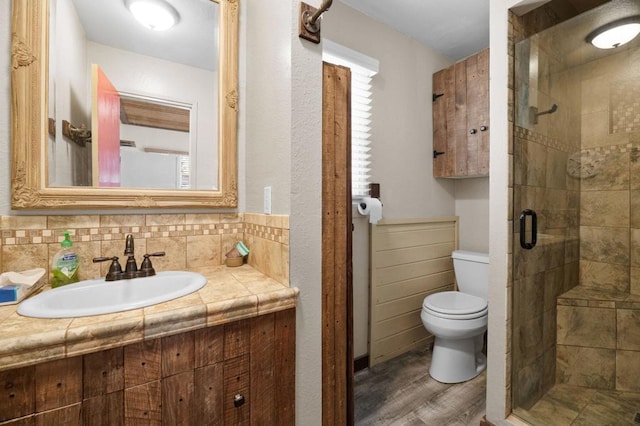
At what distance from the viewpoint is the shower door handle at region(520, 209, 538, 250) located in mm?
1385

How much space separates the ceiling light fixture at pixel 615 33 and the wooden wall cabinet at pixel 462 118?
1.81 ft

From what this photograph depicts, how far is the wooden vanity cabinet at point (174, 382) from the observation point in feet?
2.01

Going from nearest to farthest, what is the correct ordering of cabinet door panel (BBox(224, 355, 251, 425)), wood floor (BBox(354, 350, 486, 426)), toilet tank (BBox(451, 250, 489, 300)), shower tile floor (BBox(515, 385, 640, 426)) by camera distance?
cabinet door panel (BBox(224, 355, 251, 425)), shower tile floor (BBox(515, 385, 640, 426)), wood floor (BBox(354, 350, 486, 426)), toilet tank (BBox(451, 250, 489, 300))

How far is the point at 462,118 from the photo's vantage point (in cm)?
204

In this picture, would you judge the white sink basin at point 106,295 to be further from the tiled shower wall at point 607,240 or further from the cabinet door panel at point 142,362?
the tiled shower wall at point 607,240

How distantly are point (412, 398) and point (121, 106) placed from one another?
2.15 m

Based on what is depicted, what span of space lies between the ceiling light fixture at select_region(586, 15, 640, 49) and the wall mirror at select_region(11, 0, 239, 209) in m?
2.07

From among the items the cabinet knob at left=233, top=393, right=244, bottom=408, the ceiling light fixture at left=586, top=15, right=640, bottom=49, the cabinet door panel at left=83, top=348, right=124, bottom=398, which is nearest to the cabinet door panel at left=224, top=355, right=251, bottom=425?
the cabinet knob at left=233, top=393, right=244, bottom=408

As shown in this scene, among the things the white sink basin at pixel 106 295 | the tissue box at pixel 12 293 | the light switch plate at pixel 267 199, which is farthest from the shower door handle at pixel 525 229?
the tissue box at pixel 12 293

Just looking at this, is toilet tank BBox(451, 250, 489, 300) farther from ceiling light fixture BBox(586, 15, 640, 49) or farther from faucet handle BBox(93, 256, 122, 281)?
faucet handle BBox(93, 256, 122, 281)

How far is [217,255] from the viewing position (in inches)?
50.8

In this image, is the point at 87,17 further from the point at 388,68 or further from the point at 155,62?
the point at 388,68

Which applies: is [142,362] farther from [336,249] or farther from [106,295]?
[336,249]

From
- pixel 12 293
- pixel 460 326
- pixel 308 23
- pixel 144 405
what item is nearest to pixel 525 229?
pixel 460 326
